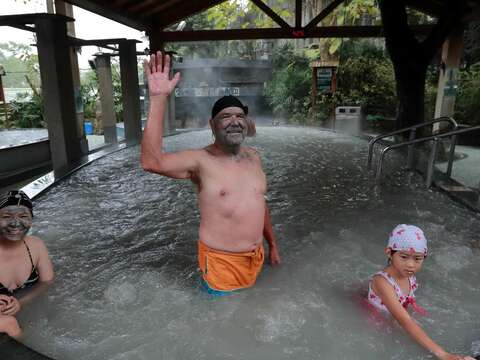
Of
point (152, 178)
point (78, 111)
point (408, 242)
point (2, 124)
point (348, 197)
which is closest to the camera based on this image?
point (408, 242)

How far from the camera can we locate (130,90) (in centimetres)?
998

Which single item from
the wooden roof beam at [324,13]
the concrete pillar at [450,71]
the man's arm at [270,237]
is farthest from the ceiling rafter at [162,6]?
the man's arm at [270,237]

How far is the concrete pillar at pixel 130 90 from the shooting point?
9.56 meters

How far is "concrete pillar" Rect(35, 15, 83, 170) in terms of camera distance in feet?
19.9

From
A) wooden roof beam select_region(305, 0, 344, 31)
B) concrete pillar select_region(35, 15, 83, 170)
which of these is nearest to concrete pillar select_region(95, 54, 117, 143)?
concrete pillar select_region(35, 15, 83, 170)

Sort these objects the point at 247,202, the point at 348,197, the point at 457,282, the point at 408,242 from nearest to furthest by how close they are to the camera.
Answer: the point at 408,242, the point at 247,202, the point at 457,282, the point at 348,197

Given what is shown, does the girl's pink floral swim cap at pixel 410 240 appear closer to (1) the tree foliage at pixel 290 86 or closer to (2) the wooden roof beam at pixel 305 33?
(2) the wooden roof beam at pixel 305 33

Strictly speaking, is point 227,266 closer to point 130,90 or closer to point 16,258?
point 16,258

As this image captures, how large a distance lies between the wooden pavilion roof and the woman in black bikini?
7.41m

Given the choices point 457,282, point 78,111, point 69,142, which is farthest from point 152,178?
point 457,282

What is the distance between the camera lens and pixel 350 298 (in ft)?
9.52

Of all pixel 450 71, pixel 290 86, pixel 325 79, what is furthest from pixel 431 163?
pixel 290 86

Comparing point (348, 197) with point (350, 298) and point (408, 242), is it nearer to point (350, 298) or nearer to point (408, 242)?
point (350, 298)

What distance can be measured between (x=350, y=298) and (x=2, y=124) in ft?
47.9
